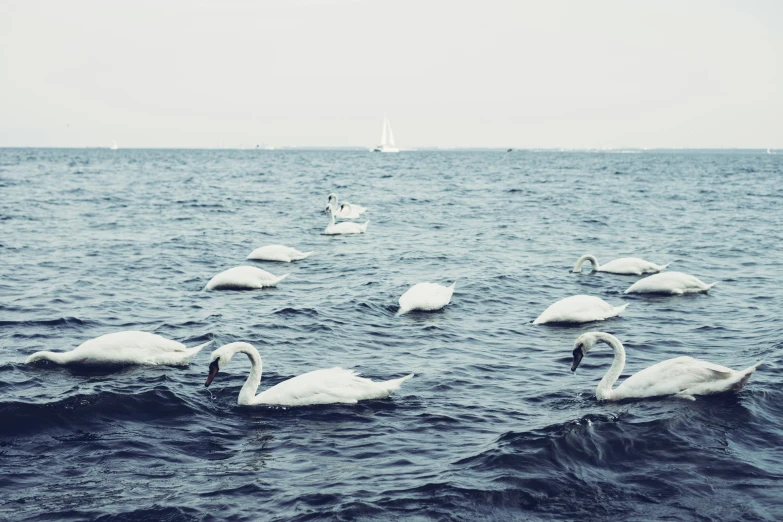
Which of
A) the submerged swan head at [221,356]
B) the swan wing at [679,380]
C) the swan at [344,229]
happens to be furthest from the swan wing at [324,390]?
the swan at [344,229]

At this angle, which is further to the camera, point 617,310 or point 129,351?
point 617,310

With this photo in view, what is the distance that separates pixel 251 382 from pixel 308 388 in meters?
0.68

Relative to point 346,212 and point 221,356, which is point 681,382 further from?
point 346,212

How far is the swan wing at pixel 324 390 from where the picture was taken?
28.6ft

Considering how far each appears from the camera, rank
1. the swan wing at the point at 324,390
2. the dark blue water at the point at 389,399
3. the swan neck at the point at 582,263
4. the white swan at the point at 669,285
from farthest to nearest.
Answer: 1. the swan neck at the point at 582,263
2. the white swan at the point at 669,285
3. the swan wing at the point at 324,390
4. the dark blue water at the point at 389,399

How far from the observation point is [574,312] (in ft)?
41.9

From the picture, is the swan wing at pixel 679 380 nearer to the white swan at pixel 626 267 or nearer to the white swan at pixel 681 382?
the white swan at pixel 681 382

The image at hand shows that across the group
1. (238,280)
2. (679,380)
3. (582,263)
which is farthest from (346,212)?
(679,380)

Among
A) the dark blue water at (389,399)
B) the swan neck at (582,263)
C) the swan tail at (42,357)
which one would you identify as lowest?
the dark blue water at (389,399)

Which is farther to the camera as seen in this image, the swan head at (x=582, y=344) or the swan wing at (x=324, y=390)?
the swan head at (x=582, y=344)

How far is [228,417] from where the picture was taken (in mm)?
8438

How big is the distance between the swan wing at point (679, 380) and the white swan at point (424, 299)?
5086 millimetres

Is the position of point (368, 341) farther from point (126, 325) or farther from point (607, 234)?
point (607, 234)

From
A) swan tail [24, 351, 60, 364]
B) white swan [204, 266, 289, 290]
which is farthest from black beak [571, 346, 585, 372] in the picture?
white swan [204, 266, 289, 290]
